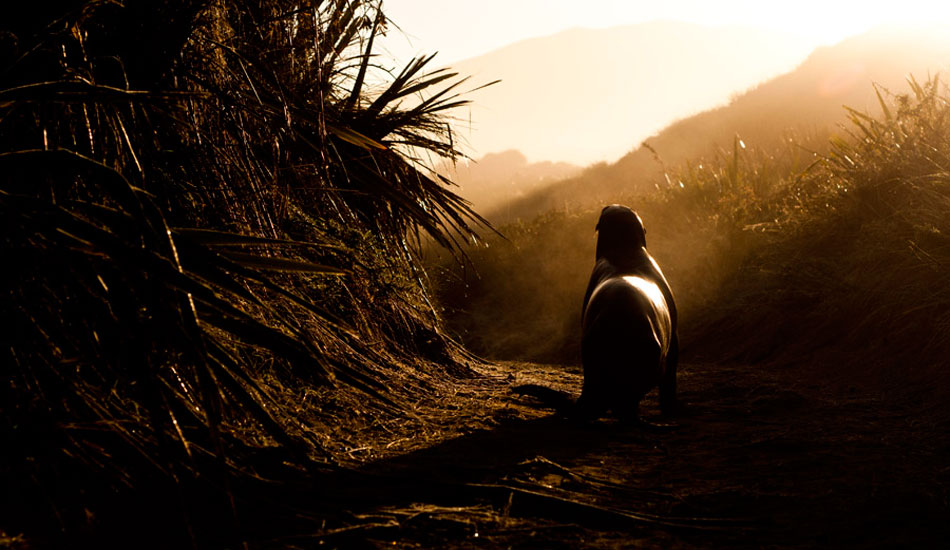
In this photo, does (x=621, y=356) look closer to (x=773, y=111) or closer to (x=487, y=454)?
(x=487, y=454)

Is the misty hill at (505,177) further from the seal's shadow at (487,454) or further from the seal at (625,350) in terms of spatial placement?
the seal's shadow at (487,454)

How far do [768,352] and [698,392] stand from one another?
4.42 feet

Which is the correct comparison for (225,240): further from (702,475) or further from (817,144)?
(817,144)

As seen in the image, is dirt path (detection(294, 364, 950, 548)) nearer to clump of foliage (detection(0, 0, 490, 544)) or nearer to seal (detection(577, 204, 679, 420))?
seal (detection(577, 204, 679, 420))

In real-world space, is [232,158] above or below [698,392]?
above

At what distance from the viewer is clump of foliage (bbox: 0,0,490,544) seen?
4.85 ft

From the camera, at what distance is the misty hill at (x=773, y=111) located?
18.1 m

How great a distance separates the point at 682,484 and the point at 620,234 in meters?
2.27

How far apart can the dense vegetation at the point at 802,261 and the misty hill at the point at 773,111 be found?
7.48 m

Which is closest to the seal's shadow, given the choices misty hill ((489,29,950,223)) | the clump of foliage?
the clump of foliage

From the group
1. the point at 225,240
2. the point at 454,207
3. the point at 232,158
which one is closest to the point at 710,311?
the point at 454,207

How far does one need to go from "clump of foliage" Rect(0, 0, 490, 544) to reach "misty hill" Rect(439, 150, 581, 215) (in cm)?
1884

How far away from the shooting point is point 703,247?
26.7ft

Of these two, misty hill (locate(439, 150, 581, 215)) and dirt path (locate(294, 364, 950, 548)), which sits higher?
misty hill (locate(439, 150, 581, 215))
